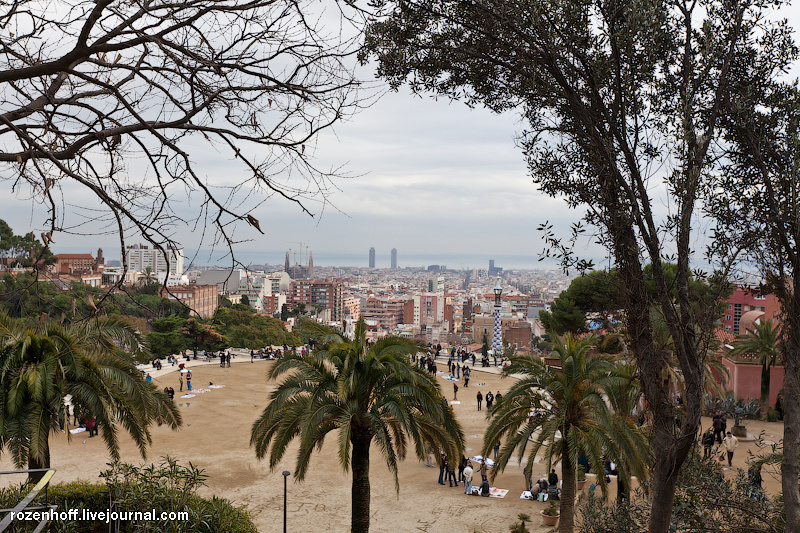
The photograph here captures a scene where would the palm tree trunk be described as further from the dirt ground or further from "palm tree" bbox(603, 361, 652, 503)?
the dirt ground

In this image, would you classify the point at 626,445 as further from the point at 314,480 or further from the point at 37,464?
the point at 37,464

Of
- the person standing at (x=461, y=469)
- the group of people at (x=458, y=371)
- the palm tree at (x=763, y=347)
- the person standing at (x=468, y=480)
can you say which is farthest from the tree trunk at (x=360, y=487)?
the group of people at (x=458, y=371)

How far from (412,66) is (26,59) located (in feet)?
11.5

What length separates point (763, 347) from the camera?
64.4 ft

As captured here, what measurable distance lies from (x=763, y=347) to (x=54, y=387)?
2071 cm

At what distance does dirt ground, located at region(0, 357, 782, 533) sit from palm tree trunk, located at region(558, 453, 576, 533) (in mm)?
2014

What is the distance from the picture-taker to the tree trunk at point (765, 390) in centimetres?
2023

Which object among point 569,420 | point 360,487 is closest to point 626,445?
point 569,420

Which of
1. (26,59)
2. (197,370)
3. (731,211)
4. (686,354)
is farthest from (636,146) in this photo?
(197,370)

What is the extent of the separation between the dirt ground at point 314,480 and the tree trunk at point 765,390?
587 millimetres

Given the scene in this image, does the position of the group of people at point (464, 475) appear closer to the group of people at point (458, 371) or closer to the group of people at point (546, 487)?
the group of people at point (546, 487)

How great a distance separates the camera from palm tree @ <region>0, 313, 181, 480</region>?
7.92 metres

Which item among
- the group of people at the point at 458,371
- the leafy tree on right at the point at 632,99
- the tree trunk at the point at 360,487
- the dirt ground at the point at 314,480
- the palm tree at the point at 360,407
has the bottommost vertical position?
the dirt ground at the point at 314,480

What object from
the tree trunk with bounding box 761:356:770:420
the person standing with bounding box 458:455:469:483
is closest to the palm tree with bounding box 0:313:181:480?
the person standing with bounding box 458:455:469:483
